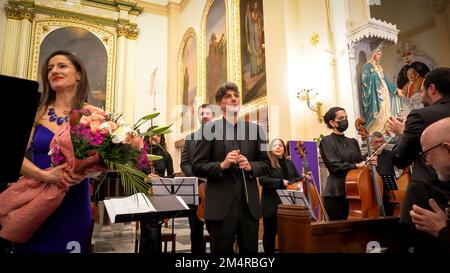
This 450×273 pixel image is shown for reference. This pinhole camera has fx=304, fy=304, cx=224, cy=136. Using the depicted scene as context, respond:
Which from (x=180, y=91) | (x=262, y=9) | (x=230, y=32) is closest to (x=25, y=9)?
(x=180, y=91)

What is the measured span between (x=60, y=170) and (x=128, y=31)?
40.9 ft

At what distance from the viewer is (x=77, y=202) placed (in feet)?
4.89

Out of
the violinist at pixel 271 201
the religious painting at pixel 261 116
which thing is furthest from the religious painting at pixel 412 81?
the violinist at pixel 271 201

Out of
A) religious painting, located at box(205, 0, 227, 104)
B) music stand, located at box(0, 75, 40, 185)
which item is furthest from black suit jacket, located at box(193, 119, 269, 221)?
religious painting, located at box(205, 0, 227, 104)

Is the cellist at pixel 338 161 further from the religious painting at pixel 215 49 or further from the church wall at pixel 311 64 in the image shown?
the religious painting at pixel 215 49

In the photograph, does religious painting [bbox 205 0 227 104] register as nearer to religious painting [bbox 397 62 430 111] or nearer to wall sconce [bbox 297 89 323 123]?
wall sconce [bbox 297 89 323 123]

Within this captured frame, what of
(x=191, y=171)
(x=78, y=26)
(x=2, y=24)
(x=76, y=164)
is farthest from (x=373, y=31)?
(x=2, y=24)

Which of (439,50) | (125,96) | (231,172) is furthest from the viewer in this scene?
(125,96)

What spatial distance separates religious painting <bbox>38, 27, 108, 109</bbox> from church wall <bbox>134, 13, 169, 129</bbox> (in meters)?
1.35

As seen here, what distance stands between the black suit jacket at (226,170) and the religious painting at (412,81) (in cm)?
426

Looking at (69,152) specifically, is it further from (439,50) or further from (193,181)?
(439,50)

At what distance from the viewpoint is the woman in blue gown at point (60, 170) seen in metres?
1.37

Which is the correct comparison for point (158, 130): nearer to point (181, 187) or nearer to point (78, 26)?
point (181, 187)

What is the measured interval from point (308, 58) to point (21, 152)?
21.3 feet
